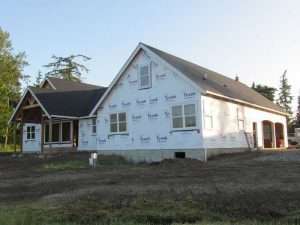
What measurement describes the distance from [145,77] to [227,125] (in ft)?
18.9

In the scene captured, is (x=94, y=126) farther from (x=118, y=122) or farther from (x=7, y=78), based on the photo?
(x=7, y=78)

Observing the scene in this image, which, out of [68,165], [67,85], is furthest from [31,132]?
[68,165]

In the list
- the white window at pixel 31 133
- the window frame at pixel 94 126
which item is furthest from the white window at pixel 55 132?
the window frame at pixel 94 126

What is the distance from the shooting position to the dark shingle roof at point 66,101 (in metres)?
26.5

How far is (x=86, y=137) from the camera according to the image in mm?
27328

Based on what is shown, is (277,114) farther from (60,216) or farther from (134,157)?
(60,216)

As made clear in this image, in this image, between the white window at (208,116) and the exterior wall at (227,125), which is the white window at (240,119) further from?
the white window at (208,116)

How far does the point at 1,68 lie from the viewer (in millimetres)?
49969

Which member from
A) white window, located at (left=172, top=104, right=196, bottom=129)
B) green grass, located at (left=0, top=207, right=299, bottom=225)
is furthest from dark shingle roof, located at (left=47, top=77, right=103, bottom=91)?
green grass, located at (left=0, top=207, right=299, bottom=225)

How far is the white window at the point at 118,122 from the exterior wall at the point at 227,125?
5624mm

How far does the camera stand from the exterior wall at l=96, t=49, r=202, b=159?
2025cm

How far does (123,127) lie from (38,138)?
38.6 ft

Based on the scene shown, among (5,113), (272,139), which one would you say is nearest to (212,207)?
(272,139)

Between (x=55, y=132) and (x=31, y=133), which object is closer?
(x=55, y=132)
